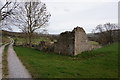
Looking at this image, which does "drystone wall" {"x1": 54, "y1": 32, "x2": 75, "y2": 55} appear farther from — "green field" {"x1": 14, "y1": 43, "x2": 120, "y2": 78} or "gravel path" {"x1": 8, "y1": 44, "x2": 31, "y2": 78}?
"gravel path" {"x1": 8, "y1": 44, "x2": 31, "y2": 78}

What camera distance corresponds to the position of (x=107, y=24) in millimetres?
48875

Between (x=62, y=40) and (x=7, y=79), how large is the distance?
1281cm

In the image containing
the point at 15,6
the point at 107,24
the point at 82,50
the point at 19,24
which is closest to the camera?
the point at 82,50

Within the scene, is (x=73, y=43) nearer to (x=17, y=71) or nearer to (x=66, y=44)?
(x=66, y=44)

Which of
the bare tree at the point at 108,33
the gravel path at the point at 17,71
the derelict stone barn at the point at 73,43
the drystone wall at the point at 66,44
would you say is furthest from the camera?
the bare tree at the point at 108,33

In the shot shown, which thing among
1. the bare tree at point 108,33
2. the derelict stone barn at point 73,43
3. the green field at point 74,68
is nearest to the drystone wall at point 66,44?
the derelict stone barn at point 73,43

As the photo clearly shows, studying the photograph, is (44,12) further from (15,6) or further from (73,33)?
(73,33)

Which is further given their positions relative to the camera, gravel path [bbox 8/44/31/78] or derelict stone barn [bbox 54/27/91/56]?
derelict stone barn [bbox 54/27/91/56]

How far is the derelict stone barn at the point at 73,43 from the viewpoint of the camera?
1561 centimetres

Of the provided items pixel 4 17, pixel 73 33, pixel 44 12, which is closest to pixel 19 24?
pixel 4 17

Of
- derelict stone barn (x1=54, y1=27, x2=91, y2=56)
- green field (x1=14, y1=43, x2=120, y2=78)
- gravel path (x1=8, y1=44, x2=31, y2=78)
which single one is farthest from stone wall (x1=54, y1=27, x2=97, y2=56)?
gravel path (x1=8, y1=44, x2=31, y2=78)

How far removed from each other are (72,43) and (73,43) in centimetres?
23

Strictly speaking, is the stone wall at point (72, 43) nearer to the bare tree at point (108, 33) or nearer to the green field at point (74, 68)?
the green field at point (74, 68)

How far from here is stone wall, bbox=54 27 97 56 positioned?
51.2 ft
